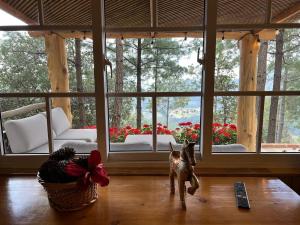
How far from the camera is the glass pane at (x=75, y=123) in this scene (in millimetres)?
1379

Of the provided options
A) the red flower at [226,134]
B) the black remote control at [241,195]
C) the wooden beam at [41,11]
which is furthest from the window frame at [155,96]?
the black remote control at [241,195]

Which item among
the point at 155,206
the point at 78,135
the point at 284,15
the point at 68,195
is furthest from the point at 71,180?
the point at 284,15

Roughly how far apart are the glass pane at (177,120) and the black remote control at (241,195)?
360 mm

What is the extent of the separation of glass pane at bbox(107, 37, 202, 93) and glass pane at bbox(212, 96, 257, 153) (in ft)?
0.67

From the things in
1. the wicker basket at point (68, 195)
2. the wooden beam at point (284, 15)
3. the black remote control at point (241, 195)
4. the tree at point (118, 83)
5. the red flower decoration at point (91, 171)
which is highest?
the wooden beam at point (284, 15)

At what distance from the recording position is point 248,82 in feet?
4.39

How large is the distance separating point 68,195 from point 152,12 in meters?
1.03

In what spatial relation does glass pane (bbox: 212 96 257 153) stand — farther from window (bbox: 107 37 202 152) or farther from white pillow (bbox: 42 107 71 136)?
white pillow (bbox: 42 107 71 136)

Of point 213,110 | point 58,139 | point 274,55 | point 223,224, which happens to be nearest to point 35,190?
point 58,139

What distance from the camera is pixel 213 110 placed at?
1327 mm

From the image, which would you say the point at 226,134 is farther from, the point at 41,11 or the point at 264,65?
the point at 41,11

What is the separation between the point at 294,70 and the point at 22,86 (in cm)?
161

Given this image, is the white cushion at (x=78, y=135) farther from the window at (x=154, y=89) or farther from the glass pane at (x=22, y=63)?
the glass pane at (x=22, y=63)

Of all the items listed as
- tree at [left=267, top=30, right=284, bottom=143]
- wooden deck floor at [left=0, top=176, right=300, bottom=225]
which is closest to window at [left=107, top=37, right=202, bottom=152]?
wooden deck floor at [left=0, top=176, right=300, bottom=225]
